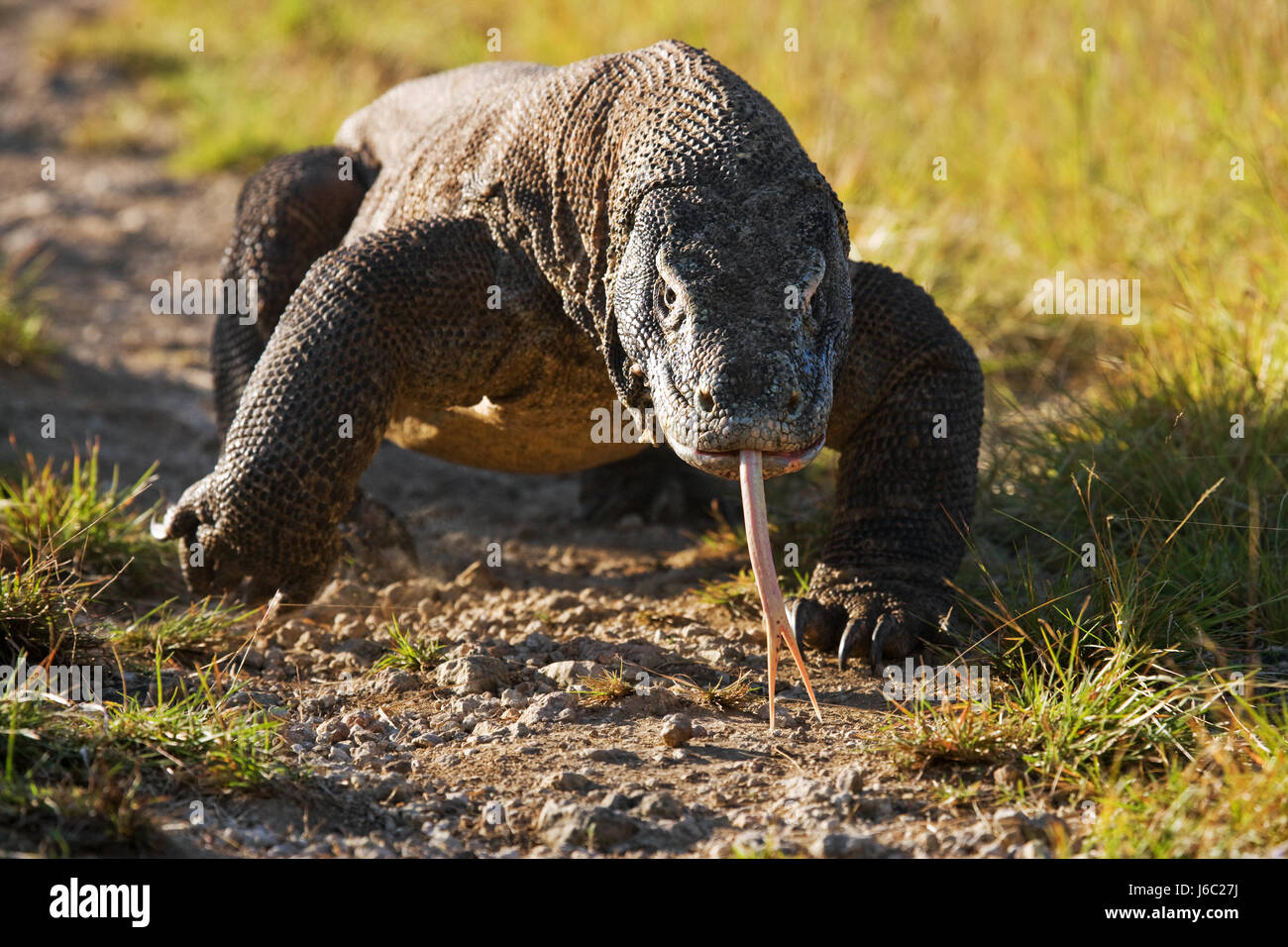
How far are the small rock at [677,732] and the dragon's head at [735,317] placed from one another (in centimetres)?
70

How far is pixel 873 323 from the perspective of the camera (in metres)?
4.46

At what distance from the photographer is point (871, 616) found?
416 cm

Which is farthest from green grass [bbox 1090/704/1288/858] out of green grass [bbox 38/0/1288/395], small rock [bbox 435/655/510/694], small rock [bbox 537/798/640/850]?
green grass [bbox 38/0/1288/395]

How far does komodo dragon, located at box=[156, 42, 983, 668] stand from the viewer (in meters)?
3.57

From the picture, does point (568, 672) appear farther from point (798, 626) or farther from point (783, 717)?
point (798, 626)

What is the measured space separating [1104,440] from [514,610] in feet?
7.47

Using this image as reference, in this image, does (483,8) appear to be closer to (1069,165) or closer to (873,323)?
(1069,165)

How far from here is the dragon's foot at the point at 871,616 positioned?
4.09 m

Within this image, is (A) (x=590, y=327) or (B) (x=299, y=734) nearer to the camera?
(B) (x=299, y=734)

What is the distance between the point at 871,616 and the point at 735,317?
1.30 meters

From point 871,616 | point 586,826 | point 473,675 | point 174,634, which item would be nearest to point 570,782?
point 586,826

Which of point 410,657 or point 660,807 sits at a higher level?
point 410,657

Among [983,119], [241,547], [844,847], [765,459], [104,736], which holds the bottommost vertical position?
[844,847]
